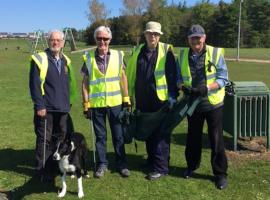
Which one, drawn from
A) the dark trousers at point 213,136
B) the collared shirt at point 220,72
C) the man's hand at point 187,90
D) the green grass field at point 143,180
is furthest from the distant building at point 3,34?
the collared shirt at point 220,72

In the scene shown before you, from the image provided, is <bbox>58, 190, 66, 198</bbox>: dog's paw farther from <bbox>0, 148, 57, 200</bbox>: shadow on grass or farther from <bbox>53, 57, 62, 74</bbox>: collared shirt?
<bbox>53, 57, 62, 74</bbox>: collared shirt

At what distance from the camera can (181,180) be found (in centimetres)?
671

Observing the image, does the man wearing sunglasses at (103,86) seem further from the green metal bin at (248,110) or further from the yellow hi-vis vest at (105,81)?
the green metal bin at (248,110)

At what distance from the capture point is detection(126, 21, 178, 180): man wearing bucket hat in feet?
21.4

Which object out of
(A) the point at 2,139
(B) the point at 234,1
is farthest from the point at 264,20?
(A) the point at 2,139

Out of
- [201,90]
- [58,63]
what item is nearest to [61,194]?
[58,63]

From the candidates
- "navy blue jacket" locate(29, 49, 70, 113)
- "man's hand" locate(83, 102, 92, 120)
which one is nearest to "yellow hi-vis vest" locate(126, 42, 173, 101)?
"man's hand" locate(83, 102, 92, 120)

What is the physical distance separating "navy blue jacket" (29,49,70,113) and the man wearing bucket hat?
0.96 meters

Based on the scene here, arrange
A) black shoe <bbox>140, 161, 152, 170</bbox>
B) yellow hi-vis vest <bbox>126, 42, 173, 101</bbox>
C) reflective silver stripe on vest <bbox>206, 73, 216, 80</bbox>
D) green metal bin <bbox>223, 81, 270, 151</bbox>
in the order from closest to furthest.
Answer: reflective silver stripe on vest <bbox>206, 73, 216, 80</bbox>
yellow hi-vis vest <bbox>126, 42, 173, 101</bbox>
black shoe <bbox>140, 161, 152, 170</bbox>
green metal bin <bbox>223, 81, 270, 151</bbox>

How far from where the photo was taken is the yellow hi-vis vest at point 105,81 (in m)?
6.64

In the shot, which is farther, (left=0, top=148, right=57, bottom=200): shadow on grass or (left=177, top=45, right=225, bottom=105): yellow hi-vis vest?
(left=0, top=148, right=57, bottom=200): shadow on grass

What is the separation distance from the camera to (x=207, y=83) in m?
6.28

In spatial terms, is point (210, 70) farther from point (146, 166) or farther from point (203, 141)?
point (203, 141)

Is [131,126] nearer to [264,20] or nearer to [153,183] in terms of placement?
[153,183]
